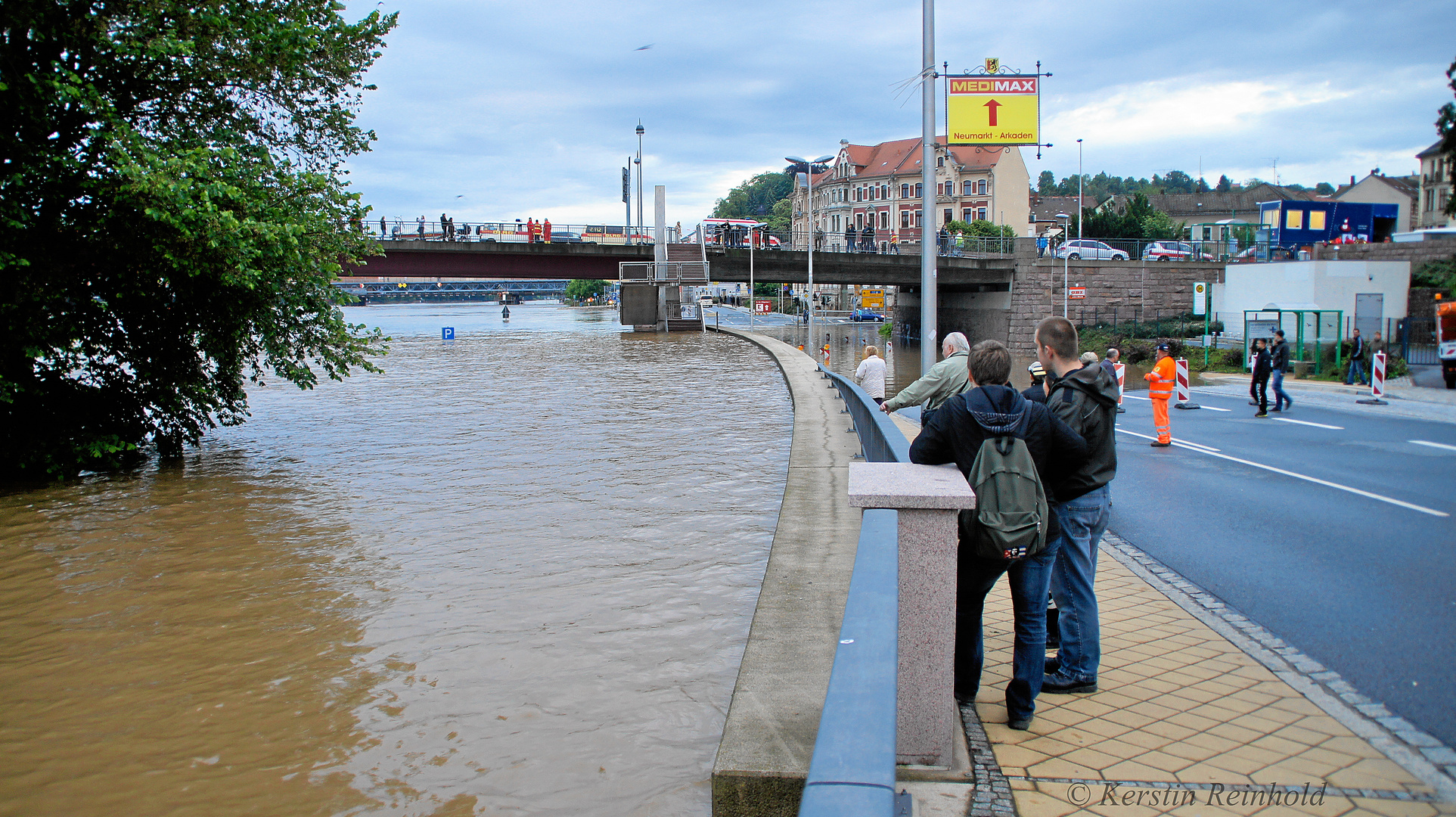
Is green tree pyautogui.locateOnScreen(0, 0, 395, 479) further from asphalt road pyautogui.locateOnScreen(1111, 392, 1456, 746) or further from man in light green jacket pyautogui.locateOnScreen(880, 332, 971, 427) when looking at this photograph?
asphalt road pyautogui.locateOnScreen(1111, 392, 1456, 746)

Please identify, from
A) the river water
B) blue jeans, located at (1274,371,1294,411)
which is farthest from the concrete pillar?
blue jeans, located at (1274,371,1294,411)

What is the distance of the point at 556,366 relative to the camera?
34.7m

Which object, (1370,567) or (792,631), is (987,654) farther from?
(1370,567)

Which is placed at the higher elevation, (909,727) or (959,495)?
(959,495)

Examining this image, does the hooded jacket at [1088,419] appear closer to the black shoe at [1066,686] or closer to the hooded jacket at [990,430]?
the hooded jacket at [990,430]

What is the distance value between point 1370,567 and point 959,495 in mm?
5864

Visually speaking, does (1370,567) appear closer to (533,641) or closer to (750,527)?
(750,527)

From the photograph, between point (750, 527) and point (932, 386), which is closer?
point (932, 386)

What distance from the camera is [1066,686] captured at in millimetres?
4914

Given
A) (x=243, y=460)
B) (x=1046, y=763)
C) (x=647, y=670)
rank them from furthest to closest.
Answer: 1. (x=243, y=460)
2. (x=647, y=670)
3. (x=1046, y=763)

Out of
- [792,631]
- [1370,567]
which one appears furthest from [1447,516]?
[792,631]

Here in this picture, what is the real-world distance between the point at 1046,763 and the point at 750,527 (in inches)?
230

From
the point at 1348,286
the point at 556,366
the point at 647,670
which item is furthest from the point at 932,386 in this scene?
the point at 1348,286

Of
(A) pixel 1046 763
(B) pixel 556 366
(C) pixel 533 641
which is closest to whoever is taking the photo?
(A) pixel 1046 763
